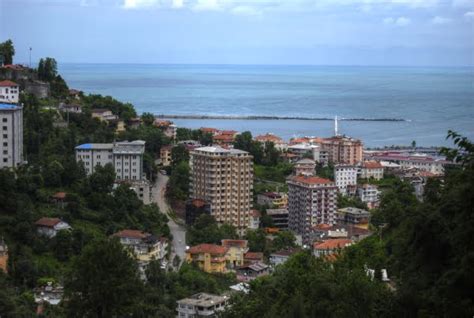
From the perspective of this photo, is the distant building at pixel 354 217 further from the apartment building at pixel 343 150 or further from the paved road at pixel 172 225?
the apartment building at pixel 343 150

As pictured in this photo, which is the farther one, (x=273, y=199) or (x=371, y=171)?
(x=371, y=171)

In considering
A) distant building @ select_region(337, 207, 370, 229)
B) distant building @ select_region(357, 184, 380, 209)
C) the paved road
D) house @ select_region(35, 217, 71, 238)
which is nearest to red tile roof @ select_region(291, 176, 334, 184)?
distant building @ select_region(337, 207, 370, 229)

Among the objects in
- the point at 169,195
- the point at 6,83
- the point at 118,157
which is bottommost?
the point at 169,195

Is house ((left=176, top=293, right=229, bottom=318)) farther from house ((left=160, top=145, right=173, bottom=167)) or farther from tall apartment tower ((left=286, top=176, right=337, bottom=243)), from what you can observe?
house ((left=160, top=145, right=173, bottom=167))

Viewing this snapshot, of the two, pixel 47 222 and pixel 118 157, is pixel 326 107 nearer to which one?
pixel 118 157

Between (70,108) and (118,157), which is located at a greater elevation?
(70,108)

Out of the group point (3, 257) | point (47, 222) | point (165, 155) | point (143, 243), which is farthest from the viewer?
point (165, 155)

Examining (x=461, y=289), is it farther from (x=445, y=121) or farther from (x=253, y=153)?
(x=445, y=121)

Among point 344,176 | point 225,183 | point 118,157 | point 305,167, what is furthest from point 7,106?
point 344,176

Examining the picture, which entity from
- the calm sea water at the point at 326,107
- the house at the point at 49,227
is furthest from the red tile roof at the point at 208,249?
the calm sea water at the point at 326,107
